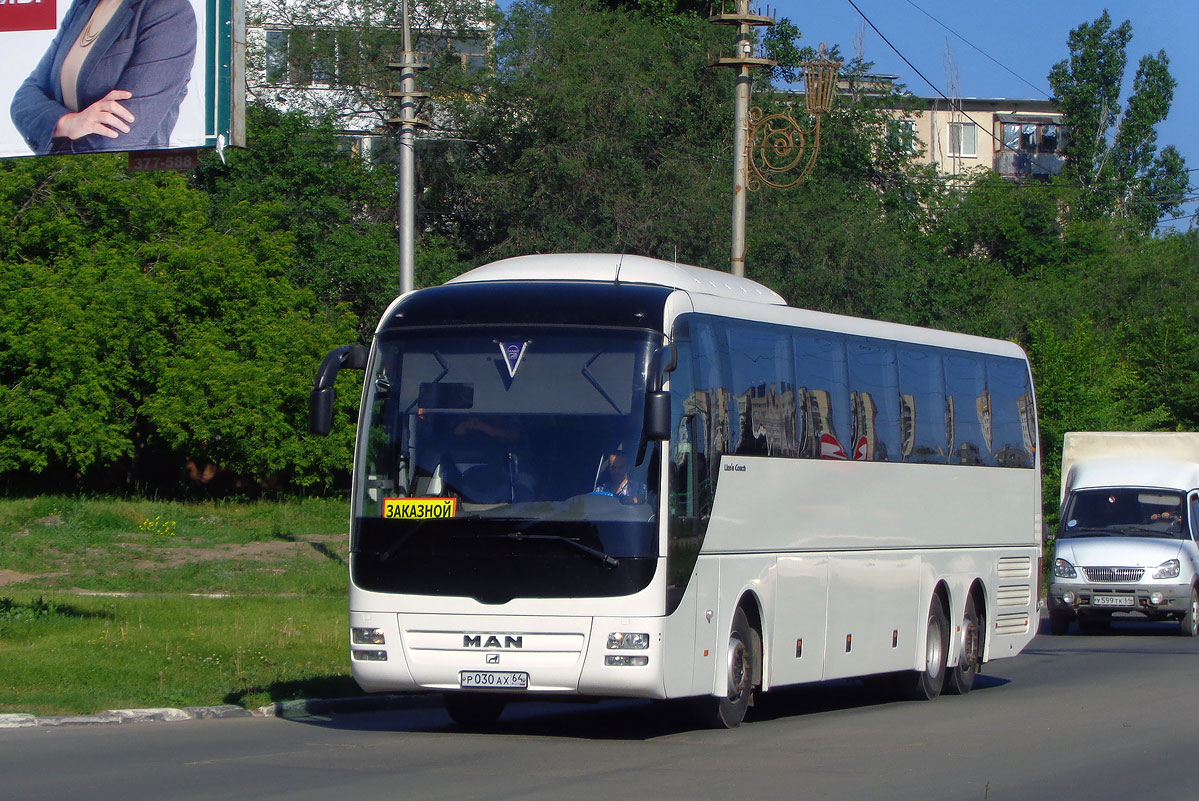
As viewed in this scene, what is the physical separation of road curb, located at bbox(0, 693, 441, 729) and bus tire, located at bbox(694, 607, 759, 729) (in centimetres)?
234

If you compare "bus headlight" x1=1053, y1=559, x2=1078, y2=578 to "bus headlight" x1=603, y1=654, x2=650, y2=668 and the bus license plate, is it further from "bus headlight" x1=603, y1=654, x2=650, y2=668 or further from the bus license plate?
the bus license plate

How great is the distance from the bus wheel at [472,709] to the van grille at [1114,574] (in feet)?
47.8

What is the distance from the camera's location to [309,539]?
33.2 meters

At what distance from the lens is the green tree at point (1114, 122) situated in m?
83.8

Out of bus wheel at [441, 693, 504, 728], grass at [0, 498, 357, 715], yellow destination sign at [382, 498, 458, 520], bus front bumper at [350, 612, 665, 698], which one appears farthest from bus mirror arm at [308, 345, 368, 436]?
grass at [0, 498, 357, 715]

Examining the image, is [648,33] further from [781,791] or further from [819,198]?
[781,791]

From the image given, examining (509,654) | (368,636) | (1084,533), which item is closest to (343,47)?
(1084,533)

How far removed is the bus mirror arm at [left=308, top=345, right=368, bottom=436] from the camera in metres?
11.8

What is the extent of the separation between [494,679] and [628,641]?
103cm

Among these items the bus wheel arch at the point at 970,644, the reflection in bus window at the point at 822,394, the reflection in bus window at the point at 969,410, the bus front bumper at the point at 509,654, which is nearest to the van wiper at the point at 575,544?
the bus front bumper at the point at 509,654

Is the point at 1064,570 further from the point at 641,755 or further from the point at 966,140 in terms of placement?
the point at 966,140

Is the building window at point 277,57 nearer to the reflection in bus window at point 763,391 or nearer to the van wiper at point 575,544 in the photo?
the reflection in bus window at point 763,391

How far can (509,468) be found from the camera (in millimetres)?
11508

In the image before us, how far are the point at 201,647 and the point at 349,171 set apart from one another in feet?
96.6
